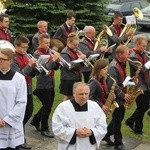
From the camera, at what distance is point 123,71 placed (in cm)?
772

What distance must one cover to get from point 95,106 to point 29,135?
2.84 m

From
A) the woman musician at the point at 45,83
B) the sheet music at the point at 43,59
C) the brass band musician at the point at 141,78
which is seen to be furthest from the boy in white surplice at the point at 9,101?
the brass band musician at the point at 141,78

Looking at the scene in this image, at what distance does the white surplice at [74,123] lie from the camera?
5.70 m

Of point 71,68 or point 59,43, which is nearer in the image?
point 71,68

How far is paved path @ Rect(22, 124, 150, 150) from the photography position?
7.86 m

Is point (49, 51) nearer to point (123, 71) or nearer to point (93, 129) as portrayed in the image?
point (123, 71)

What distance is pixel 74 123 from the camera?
573cm

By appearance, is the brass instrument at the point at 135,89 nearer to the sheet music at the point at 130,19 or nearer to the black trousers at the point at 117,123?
the black trousers at the point at 117,123

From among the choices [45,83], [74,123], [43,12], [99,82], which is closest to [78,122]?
[74,123]

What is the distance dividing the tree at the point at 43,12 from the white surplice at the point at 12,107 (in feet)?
36.8

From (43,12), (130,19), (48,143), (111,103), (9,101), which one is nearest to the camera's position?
(9,101)

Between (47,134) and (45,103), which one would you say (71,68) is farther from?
(47,134)

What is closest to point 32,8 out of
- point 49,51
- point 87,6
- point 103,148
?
point 87,6

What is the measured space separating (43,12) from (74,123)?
1199 centimetres
